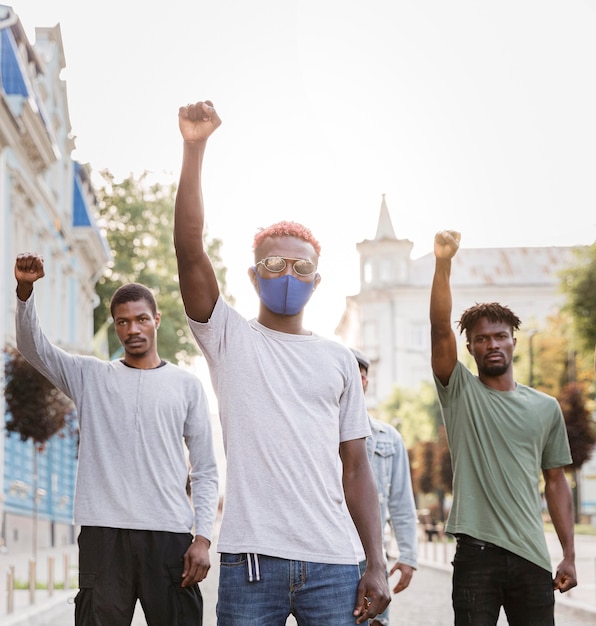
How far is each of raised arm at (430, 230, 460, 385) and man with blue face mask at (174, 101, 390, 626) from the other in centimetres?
106

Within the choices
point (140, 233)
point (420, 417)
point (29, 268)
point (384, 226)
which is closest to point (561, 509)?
point (29, 268)

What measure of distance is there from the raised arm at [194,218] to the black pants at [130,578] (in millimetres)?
1656

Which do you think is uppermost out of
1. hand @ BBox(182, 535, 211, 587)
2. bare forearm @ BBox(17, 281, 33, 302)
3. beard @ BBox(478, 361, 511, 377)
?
bare forearm @ BBox(17, 281, 33, 302)

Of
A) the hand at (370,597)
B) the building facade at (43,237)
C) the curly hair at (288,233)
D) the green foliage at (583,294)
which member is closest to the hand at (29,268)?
the curly hair at (288,233)

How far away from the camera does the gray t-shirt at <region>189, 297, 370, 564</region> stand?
4090mm

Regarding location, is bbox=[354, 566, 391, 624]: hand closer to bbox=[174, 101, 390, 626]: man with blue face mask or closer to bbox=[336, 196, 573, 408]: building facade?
bbox=[174, 101, 390, 626]: man with blue face mask

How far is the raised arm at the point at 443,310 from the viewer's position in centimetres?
534

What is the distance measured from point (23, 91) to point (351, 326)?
10450cm

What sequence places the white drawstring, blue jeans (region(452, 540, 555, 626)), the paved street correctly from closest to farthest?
the white drawstring
blue jeans (region(452, 540, 555, 626))
the paved street

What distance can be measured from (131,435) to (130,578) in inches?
24.2

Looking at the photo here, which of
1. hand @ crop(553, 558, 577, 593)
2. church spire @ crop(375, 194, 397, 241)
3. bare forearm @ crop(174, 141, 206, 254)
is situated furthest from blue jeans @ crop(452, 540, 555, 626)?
church spire @ crop(375, 194, 397, 241)

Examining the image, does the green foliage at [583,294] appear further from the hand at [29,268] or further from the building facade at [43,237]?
the hand at [29,268]

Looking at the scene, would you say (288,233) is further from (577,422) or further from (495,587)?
(577,422)

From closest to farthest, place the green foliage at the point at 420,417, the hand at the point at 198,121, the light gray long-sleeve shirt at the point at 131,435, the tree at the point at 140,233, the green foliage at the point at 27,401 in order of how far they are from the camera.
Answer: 1. the hand at the point at 198,121
2. the light gray long-sleeve shirt at the point at 131,435
3. the green foliage at the point at 27,401
4. the tree at the point at 140,233
5. the green foliage at the point at 420,417
